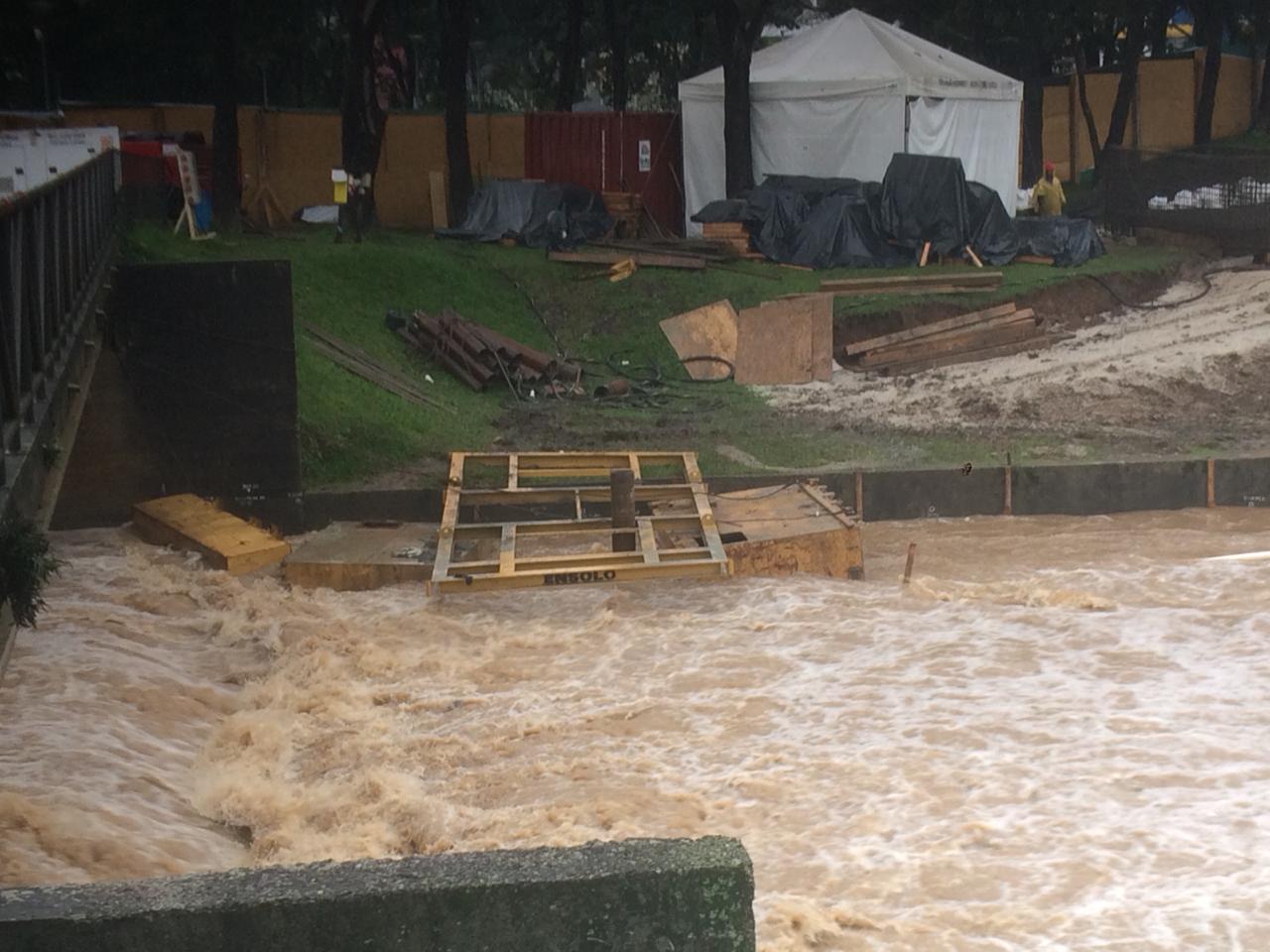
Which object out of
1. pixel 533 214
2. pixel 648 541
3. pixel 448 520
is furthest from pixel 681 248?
pixel 648 541

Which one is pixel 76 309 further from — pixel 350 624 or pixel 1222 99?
pixel 1222 99

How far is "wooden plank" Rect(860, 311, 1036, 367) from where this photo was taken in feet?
73.4

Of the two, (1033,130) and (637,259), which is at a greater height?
(1033,130)

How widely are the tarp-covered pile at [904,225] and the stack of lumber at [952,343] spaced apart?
134 inches

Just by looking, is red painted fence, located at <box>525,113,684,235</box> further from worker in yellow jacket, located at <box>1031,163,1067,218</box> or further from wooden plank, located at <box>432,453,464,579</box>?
wooden plank, located at <box>432,453,464,579</box>

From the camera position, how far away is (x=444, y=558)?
13.0m

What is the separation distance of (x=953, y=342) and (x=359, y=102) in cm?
1087

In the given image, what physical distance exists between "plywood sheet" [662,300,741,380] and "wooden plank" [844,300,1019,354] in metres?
1.81

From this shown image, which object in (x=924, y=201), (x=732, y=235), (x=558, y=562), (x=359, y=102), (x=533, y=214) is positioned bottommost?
(x=558, y=562)

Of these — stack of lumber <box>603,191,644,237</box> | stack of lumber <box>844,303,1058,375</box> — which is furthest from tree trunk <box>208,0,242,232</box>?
stack of lumber <box>844,303,1058,375</box>

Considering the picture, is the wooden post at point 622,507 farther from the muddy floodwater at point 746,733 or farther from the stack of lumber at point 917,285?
the stack of lumber at point 917,285

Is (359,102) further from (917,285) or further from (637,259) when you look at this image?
(917,285)

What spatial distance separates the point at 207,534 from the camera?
572 inches

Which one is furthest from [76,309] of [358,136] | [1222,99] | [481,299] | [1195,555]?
[1222,99]
